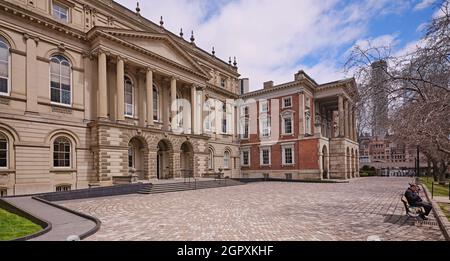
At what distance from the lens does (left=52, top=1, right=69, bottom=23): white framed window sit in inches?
867

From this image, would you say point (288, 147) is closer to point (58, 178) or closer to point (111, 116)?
point (111, 116)

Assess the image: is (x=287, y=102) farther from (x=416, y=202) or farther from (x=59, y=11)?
(x=416, y=202)

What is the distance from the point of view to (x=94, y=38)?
22969 mm

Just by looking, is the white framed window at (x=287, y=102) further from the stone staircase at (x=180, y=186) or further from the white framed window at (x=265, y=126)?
the stone staircase at (x=180, y=186)

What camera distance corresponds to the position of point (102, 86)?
22.8 meters

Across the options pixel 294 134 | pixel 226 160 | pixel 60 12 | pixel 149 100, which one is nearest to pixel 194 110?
pixel 149 100

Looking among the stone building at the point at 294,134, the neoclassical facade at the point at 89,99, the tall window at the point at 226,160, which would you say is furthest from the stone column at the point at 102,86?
the stone building at the point at 294,134

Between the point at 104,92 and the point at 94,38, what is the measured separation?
14.9 feet

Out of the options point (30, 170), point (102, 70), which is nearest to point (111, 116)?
point (102, 70)

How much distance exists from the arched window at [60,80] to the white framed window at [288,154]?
1039 inches

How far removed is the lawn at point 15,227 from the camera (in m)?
7.50

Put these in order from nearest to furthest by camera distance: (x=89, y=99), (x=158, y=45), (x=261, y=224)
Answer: (x=261, y=224) → (x=89, y=99) → (x=158, y=45)

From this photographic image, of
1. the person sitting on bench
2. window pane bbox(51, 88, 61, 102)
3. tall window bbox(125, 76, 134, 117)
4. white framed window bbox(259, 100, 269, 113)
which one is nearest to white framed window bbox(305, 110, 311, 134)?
white framed window bbox(259, 100, 269, 113)

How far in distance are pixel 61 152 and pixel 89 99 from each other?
4.88 meters
